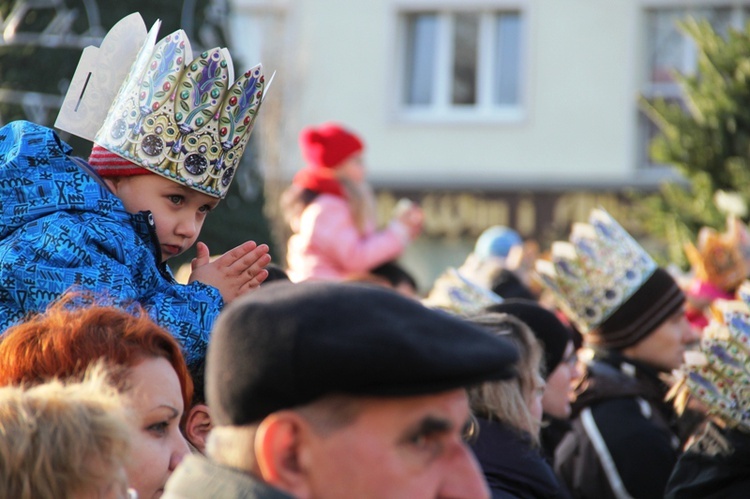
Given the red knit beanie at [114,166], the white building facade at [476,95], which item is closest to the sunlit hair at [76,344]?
the red knit beanie at [114,166]

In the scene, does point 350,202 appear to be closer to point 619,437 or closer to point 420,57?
point 619,437

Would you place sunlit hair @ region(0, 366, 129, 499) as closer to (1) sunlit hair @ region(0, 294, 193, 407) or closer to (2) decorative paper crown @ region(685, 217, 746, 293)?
(1) sunlit hair @ region(0, 294, 193, 407)

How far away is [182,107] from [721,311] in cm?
234

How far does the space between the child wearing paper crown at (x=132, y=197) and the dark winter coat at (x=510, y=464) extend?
97cm

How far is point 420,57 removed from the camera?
759 inches

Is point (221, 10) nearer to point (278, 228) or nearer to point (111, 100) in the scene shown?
point (111, 100)

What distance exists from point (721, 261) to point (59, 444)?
6203 millimetres

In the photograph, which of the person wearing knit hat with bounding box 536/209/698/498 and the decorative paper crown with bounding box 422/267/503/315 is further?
the decorative paper crown with bounding box 422/267/503/315

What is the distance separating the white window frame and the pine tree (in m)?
8.97

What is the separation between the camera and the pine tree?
933 centimetres

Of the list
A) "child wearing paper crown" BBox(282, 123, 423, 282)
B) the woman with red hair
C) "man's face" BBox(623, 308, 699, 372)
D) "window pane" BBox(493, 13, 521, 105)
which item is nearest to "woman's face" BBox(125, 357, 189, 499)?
the woman with red hair

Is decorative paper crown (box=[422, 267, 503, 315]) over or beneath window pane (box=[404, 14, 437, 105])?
beneath

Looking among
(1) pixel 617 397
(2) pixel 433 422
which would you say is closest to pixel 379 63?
(1) pixel 617 397

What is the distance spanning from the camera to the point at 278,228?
17.1 meters
